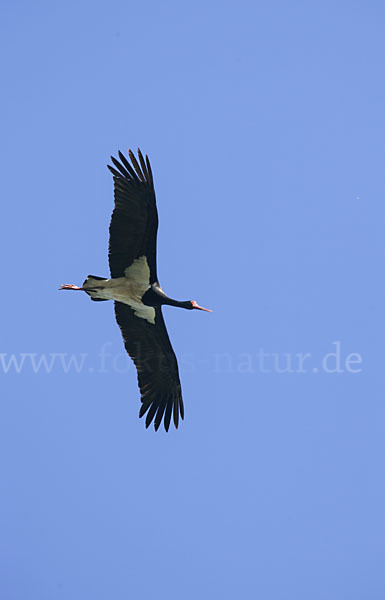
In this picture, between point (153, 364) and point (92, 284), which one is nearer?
point (92, 284)

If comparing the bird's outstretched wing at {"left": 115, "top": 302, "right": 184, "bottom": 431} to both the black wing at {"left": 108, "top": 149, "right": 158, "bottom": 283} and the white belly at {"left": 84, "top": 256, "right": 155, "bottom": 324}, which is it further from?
the black wing at {"left": 108, "top": 149, "right": 158, "bottom": 283}

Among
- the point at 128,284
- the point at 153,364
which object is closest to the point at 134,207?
the point at 128,284

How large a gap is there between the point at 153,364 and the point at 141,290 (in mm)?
1757

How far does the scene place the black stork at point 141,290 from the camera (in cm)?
1573

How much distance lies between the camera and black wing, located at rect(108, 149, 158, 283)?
15711mm

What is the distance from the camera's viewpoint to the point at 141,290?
16625 mm

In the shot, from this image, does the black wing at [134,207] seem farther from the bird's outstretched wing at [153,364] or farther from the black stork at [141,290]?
the bird's outstretched wing at [153,364]

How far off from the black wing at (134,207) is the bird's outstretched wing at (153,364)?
5.42 feet

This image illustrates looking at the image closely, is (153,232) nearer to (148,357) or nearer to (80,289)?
(80,289)

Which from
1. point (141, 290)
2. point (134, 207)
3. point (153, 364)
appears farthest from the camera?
point (153, 364)

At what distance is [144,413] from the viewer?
17719 millimetres

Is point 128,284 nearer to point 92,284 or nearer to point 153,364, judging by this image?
point 92,284

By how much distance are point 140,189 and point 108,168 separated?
25.4 inches

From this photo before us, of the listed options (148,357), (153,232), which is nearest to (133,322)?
(148,357)
